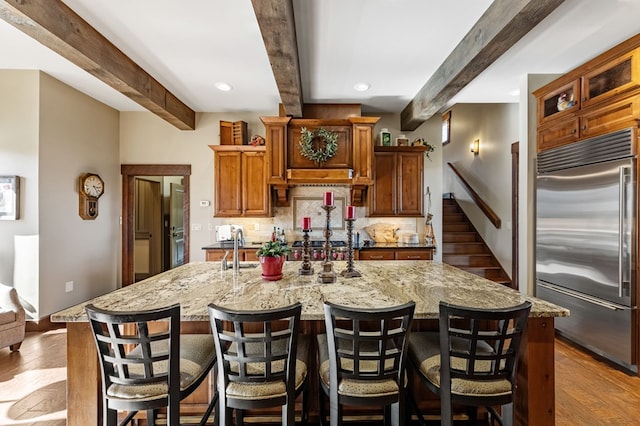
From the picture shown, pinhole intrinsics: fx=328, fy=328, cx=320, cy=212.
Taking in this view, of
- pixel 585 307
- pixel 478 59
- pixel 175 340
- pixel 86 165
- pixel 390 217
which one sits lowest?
pixel 585 307

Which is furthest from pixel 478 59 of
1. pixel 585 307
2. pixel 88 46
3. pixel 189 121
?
pixel 189 121

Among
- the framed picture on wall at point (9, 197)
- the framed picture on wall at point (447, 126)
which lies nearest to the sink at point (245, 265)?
the framed picture on wall at point (9, 197)

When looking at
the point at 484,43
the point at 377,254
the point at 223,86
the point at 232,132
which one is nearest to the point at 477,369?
the point at 484,43

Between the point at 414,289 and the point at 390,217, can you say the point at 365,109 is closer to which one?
the point at 390,217

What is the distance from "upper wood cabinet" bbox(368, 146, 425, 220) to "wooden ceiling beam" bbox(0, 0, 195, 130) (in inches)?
122

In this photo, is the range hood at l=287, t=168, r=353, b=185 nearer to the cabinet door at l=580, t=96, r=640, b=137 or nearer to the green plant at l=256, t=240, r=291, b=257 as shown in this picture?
the green plant at l=256, t=240, r=291, b=257

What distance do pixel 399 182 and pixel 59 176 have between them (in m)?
4.47

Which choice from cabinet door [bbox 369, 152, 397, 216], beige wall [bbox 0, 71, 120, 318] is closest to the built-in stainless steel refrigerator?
cabinet door [bbox 369, 152, 397, 216]

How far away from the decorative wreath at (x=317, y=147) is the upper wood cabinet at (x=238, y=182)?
70cm

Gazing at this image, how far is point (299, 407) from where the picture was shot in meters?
2.06

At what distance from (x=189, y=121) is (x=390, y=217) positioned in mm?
3404

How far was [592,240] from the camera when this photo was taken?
118 inches

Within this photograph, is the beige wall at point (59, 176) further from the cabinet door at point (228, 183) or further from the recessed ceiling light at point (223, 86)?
the recessed ceiling light at point (223, 86)

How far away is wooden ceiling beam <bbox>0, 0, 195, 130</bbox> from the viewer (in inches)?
90.2
